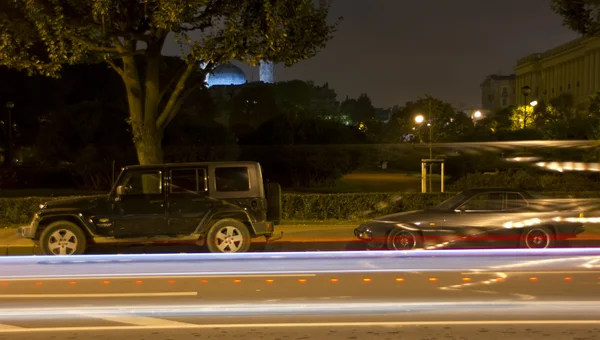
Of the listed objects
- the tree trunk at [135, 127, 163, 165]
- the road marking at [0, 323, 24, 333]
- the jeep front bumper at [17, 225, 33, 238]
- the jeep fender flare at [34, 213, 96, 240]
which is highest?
the tree trunk at [135, 127, 163, 165]

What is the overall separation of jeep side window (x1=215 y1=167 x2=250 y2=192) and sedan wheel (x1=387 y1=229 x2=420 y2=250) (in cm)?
293

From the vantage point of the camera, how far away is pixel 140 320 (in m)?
8.25

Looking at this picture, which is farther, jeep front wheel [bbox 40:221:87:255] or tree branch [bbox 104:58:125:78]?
tree branch [bbox 104:58:125:78]

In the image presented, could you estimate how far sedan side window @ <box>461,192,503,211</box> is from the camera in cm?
1453

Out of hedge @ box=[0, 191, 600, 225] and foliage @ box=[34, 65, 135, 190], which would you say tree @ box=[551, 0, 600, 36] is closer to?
hedge @ box=[0, 191, 600, 225]

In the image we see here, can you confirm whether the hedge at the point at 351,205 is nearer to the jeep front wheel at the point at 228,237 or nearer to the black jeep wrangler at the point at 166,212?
the black jeep wrangler at the point at 166,212

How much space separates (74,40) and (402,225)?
9.09 meters

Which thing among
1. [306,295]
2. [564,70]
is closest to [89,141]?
[306,295]

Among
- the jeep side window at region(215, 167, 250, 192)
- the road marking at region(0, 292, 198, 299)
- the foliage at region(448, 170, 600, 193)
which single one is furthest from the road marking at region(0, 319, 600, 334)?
the foliage at region(448, 170, 600, 193)

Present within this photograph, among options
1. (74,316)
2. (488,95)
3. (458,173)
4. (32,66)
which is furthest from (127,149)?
(488,95)

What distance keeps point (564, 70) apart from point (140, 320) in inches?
3721

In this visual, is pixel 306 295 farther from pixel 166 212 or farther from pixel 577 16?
pixel 577 16

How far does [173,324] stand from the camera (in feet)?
26.4

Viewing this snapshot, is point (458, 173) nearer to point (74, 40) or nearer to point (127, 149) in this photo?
point (127, 149)
